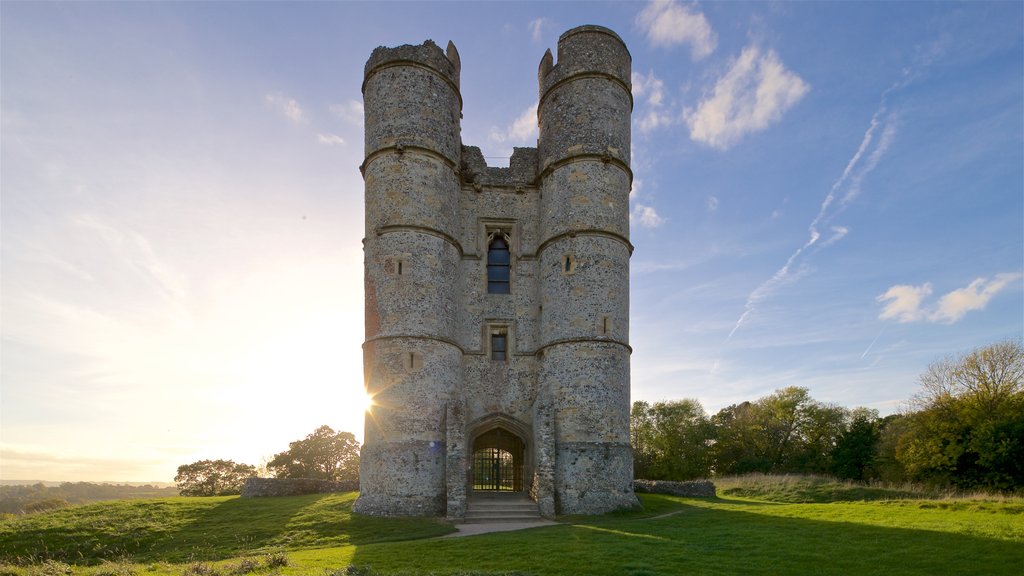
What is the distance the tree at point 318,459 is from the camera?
41.3 meters

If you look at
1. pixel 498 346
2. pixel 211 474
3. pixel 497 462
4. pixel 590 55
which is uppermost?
pixel 590 55

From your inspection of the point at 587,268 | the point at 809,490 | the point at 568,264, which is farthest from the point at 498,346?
the point at 809,490

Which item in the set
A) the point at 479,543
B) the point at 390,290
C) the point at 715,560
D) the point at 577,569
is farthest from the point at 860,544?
the point at 390,290

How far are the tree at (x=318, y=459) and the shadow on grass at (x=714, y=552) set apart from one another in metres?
28.3

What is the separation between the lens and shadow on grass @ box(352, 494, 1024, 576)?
37.9 ft

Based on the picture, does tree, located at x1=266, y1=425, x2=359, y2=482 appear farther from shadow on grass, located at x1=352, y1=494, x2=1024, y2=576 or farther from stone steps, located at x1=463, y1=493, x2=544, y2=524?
shadow on grass, located at x1=352, y1=494, x2=1024, y2=576

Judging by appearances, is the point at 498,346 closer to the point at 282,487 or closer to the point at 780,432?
the point at 282,487

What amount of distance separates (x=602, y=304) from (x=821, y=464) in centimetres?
3375

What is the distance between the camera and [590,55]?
24.2 meters

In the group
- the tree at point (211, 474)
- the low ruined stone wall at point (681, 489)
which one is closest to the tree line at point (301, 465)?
the tree at point (211, 474)

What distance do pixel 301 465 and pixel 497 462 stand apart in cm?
2120

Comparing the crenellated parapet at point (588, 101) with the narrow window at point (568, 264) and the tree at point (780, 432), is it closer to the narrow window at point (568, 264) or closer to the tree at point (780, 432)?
the narrow window at point (568, 264)

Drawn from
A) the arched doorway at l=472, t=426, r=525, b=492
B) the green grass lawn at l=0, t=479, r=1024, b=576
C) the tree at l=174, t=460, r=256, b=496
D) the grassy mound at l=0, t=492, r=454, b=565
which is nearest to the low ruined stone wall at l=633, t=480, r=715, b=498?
the green grass lawn at l=0, t=479, r=1024, b=576

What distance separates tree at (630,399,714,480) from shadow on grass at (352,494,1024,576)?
109 feet
